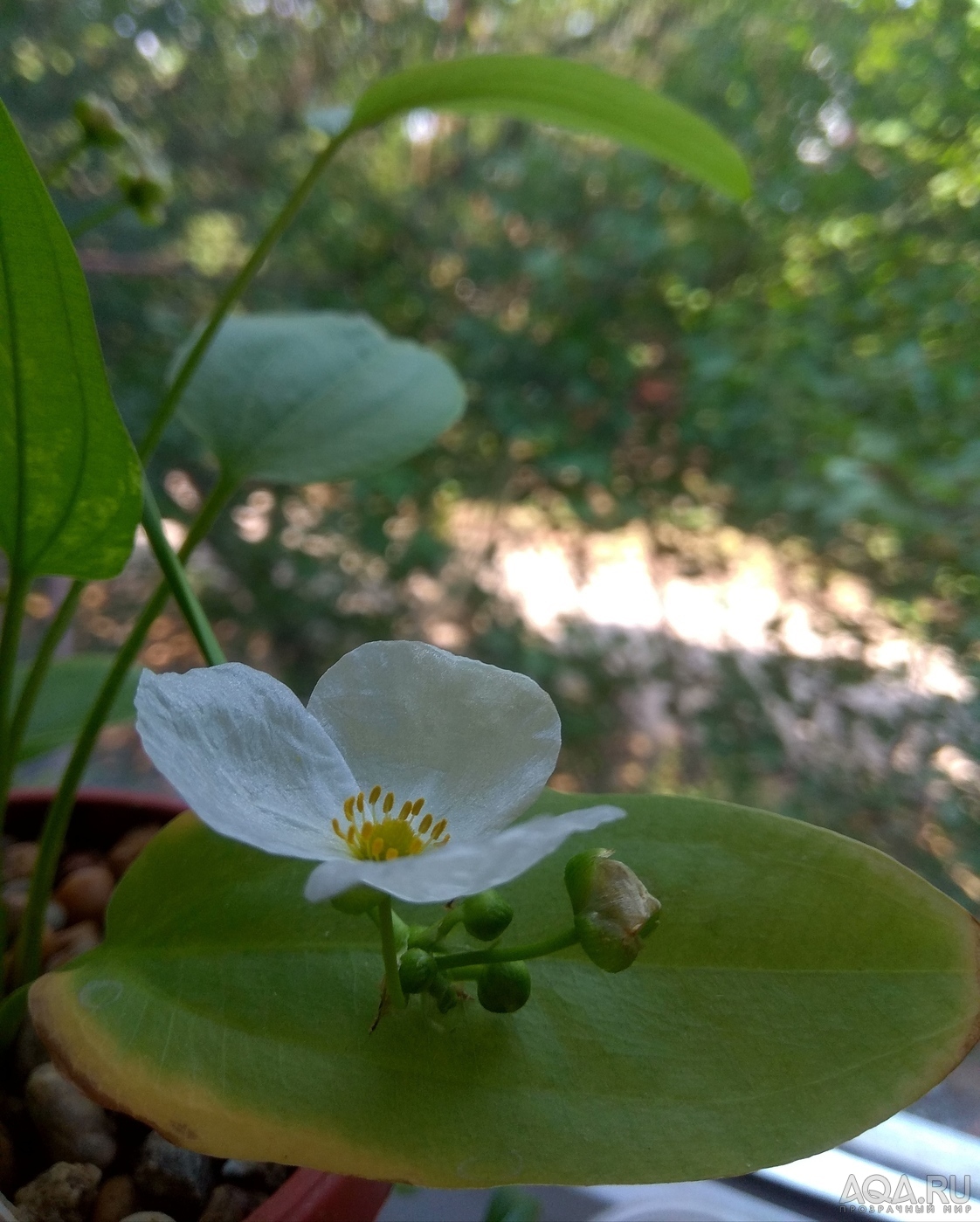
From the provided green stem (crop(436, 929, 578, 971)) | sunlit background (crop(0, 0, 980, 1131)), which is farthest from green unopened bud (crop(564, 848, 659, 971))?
sunlit background (crop(0, 0, 980, 1131))

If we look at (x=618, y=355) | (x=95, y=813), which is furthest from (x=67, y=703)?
(x=618, y=355)

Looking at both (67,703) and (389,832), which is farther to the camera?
(67,703)

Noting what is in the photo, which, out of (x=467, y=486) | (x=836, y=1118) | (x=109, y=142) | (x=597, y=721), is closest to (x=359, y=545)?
(x=467, y=486)

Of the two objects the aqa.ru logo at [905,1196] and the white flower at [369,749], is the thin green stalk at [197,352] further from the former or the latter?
the aqa.ru logo at [905,1196]

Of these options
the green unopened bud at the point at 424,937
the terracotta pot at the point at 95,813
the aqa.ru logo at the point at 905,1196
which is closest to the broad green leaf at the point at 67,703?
the terracotta pot at the point at 95,813

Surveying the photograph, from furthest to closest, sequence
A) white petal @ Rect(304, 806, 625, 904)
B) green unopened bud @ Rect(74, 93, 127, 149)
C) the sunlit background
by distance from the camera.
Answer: the sunlit background → green unopened bud @ Rect(74, 93, 127, 149) → white petal @ Rect(304, 806, 625, 904)

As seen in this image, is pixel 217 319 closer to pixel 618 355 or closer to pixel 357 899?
pixel 357 899

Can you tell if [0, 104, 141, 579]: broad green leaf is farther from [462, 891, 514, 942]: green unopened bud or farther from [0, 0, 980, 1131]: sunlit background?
[0, 0, 980, 1131]: sunlit background
